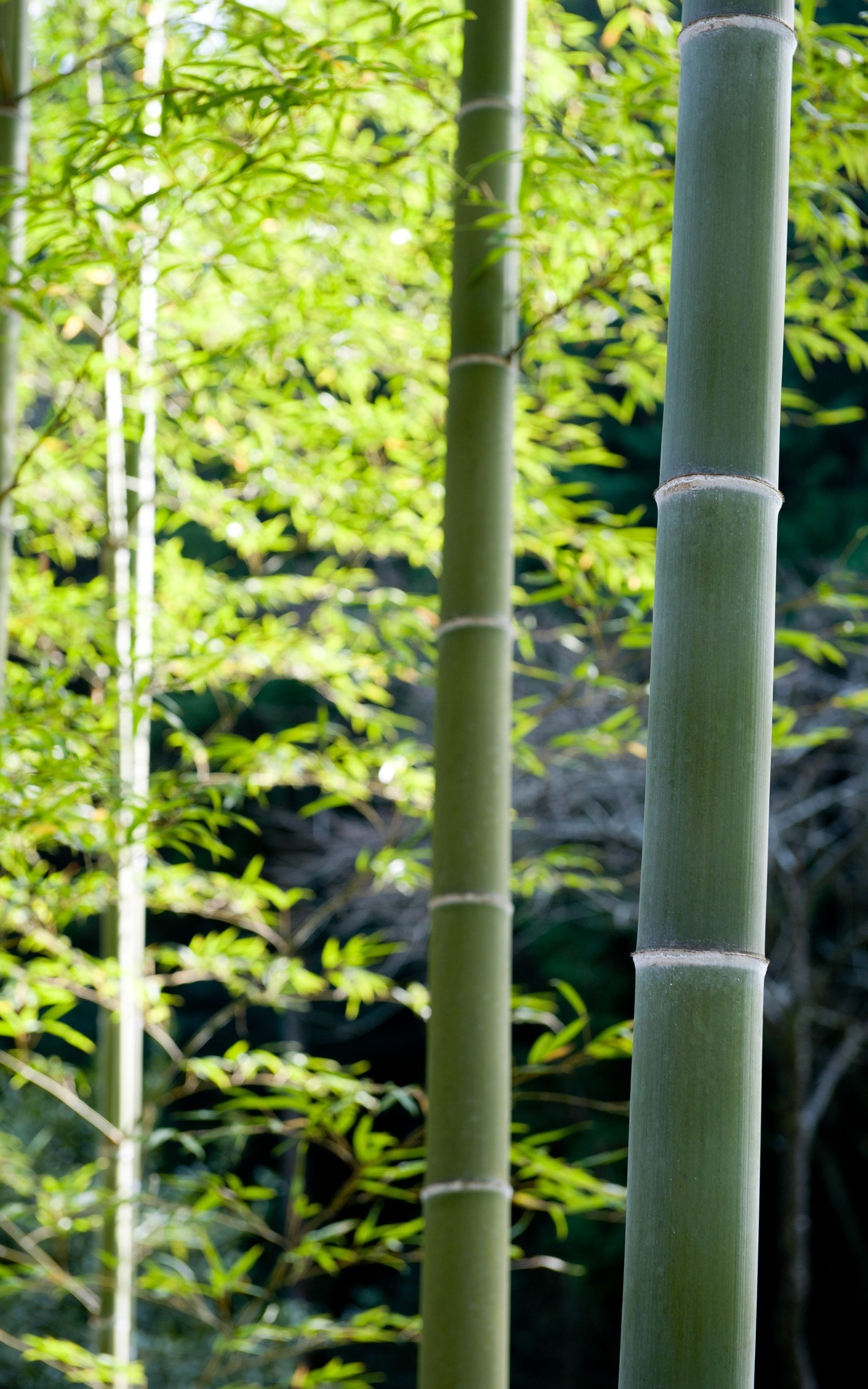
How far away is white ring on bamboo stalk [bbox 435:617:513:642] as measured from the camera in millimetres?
1712

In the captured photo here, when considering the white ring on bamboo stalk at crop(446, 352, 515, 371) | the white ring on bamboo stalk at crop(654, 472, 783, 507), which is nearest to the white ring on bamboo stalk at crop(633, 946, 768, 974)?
the white ring on bamboo stalk at crop(654, 472, 783, 507)

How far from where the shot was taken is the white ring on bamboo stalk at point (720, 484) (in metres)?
1.06

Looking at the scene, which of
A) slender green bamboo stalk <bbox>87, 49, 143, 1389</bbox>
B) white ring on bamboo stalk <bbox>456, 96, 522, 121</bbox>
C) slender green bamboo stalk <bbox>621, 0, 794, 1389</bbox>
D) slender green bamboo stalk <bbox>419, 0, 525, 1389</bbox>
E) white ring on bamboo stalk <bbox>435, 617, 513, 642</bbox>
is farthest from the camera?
slender green bamboo stalk <bbox>87, 49, 143, 1389</bbox>

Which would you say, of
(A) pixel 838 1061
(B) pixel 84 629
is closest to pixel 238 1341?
(B) pixel 84 629

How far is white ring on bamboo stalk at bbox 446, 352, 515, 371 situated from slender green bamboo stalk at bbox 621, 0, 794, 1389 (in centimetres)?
67

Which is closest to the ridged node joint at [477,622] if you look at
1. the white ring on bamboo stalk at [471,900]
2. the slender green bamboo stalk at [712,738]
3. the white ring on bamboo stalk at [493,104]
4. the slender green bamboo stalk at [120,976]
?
the white ring on bamboo stalk at [471,900]

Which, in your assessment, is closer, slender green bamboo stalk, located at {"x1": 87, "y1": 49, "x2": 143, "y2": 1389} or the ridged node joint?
the ridged node joint

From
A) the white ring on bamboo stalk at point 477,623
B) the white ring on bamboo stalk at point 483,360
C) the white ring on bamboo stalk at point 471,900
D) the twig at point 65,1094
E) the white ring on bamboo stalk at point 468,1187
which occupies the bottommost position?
the twig at point 65,1094

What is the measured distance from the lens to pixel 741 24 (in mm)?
1117

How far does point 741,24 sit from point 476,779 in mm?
910

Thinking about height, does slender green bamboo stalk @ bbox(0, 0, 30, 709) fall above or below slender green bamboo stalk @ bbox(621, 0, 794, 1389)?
above

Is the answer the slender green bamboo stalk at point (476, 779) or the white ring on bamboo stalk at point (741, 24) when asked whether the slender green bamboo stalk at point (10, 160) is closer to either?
the slender green bamboo stalk at point (476, 779)

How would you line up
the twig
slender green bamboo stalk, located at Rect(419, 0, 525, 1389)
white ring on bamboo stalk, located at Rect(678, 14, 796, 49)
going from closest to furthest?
white ring on bamboo stalk, located at Rect(678, 14, 796, 49) → slender green bamboo stalk, located at Rect(419, 0, 525, 1389) → the twig

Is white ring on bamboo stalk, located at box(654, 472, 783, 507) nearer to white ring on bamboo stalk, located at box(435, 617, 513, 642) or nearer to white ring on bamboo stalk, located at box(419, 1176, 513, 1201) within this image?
white ring on bamboo stalk, located at box(435, 617, 513, 642)
